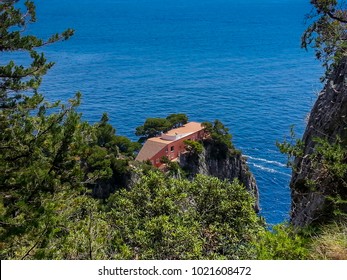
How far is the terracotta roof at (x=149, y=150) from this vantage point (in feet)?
145

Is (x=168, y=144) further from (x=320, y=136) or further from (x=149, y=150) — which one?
(x=320, y=136)

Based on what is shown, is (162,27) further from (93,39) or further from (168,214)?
(168,214)

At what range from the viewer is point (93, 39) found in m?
139

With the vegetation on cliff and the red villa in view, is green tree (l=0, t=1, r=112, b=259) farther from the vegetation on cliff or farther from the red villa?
the red villa

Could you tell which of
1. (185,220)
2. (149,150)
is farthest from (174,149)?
(185,220)

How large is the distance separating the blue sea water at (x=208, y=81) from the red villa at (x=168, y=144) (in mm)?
7902

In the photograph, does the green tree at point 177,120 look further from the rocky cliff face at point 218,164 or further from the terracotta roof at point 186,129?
the rocky cliff face at point 218,164

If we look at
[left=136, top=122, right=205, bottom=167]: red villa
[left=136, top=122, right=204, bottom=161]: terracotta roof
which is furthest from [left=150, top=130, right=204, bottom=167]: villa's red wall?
[left=136, top=122, right=204, bottom=161]: terracotta roof

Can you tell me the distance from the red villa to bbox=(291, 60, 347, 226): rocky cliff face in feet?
110

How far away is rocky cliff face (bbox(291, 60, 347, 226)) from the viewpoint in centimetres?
804

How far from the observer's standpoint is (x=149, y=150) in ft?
148

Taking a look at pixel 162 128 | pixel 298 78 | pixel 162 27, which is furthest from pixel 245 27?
pixel 162 128

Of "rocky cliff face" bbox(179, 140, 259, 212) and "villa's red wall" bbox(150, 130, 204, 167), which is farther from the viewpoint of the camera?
"rocky cliff face" bbox(179, 140, 259, 212)
